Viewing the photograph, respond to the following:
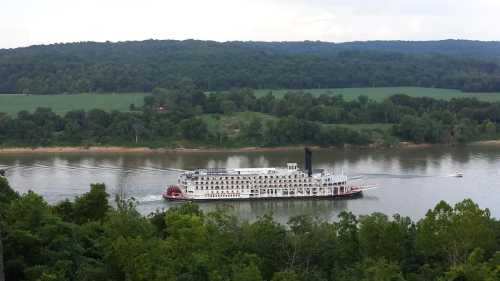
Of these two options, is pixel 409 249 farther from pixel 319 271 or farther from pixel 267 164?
pixel 267 164

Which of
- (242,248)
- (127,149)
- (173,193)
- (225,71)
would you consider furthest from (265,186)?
(225,71)

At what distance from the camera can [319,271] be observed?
48.9 ft

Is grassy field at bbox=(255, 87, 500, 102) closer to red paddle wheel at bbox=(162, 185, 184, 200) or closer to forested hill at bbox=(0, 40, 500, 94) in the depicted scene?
forested hill at bbox=(0, 40, 500, 94)

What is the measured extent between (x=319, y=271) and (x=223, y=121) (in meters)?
39.6

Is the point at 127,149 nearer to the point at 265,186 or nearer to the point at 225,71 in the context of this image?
the point at 265,186

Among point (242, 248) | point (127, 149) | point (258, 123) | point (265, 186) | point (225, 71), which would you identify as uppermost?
point (225, 71)

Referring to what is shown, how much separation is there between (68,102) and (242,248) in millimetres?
50367

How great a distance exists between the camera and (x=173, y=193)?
31250mm

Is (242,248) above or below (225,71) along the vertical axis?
below

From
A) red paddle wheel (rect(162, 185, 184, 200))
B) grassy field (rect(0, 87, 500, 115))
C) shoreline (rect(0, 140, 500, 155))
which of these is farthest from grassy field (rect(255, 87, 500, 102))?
red paddle wheel (rect(162, 185, 184, 200))

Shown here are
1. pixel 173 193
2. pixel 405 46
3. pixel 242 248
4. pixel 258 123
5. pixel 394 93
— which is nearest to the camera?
pixel 242 248

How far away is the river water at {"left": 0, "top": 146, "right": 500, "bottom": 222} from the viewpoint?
29203 mm

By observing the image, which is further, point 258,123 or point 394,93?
point 394,93

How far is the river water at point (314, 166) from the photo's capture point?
29203 millimetres
